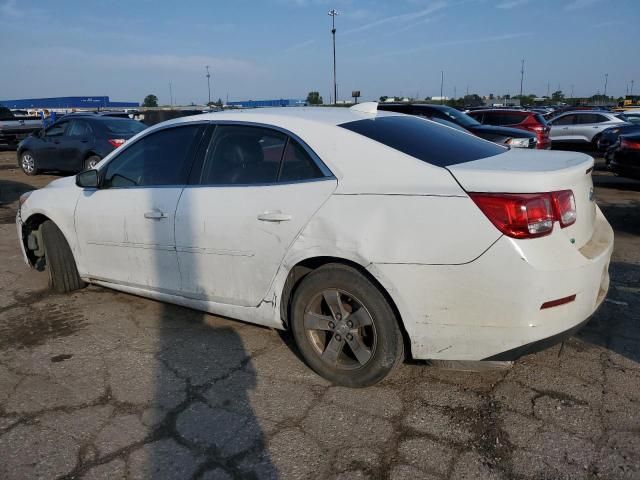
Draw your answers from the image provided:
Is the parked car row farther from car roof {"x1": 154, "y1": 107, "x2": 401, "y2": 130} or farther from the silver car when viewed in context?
car roof {"x1": 154, "y1": 107, "x2": 401, "y2": 130}

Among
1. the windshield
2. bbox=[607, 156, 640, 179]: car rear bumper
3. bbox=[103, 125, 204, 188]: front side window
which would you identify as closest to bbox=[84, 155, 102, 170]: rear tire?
the windshield

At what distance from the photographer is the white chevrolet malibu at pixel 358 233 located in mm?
2582

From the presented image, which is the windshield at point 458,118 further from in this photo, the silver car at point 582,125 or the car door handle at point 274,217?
the car door handle at point 274,217

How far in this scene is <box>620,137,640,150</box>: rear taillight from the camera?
29.2ft

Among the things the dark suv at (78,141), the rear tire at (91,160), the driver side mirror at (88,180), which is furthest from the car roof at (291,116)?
the rear tire at (91,160)

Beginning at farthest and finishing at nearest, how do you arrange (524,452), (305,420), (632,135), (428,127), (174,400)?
(632,135) < (428,127) < (174,400) < (305,420) < (524,452)

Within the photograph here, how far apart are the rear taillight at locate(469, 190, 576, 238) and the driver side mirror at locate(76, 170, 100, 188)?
292 cm

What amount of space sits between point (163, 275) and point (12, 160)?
18346 millimetres

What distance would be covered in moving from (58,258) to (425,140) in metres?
3.24

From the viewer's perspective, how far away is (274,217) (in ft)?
10.3

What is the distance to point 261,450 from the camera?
259 cm

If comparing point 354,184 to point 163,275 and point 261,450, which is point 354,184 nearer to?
point 261,450

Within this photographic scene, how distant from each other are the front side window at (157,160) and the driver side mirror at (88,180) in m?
0.07

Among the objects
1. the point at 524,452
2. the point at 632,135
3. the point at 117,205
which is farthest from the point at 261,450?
the point at 632,135
